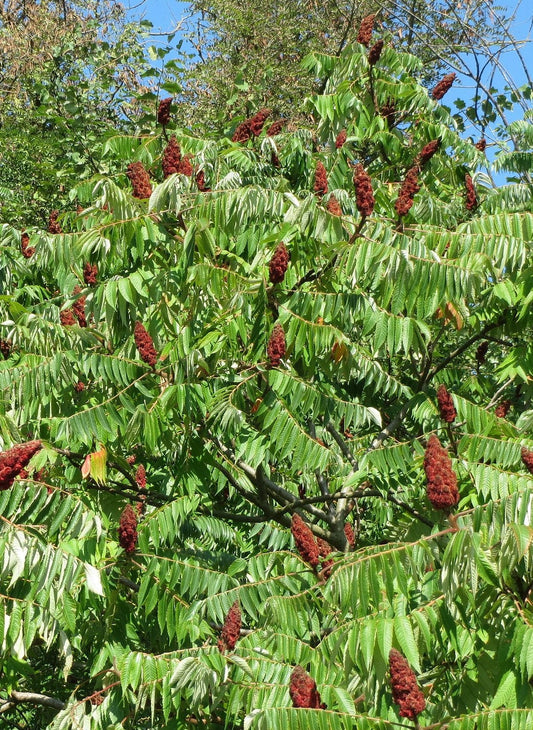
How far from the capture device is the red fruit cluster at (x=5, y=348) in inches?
222

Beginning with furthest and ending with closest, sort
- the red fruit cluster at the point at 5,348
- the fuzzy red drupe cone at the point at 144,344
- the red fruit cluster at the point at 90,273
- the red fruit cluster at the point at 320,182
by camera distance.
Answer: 1. the red fruit cluster at the point at 5,348
2. the red fruit cluster at the point at 320,182
3. the red fruit cluster at the point at 90,273
4. the fuzzy red drupe cone at the point at 144,344

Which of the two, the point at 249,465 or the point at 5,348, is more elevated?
the point at 5,348

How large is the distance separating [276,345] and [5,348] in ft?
7.36

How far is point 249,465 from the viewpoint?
16.2ft

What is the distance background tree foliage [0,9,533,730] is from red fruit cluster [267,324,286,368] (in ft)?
0.07

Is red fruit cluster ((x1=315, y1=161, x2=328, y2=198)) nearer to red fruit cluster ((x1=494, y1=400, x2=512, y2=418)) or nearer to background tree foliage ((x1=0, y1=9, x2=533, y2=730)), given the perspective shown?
background tree foliage ((x1=0, y1=9, x2=533, y2=730))

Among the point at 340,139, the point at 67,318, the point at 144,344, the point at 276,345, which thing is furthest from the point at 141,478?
the point at 340,139

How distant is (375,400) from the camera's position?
21.0 feet

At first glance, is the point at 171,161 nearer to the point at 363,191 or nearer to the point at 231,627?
the point at 363,191

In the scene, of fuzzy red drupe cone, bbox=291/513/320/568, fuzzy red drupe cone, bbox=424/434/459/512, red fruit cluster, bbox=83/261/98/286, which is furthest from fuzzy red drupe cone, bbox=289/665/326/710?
red fruit cluster, bbox=83/261/98/286

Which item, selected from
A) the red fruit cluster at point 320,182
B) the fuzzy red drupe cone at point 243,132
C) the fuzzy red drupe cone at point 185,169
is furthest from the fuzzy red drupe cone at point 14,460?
the fuzzy red drupe cone at point 243,132

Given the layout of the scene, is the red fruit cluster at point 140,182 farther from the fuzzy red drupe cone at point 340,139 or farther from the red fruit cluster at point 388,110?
the red fruit cluster at point 388,110

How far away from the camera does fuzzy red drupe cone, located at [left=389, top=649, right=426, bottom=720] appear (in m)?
2.71

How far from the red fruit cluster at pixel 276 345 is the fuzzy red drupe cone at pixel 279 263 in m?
0.25
